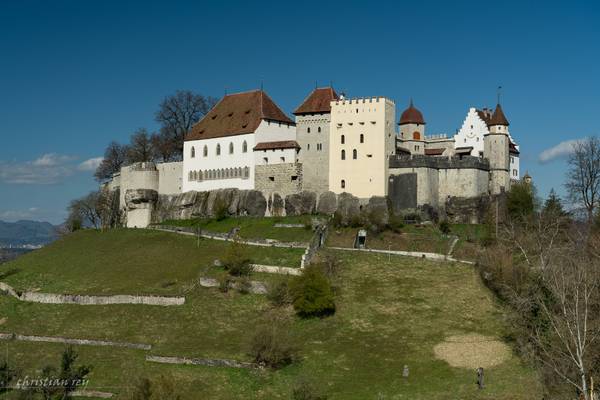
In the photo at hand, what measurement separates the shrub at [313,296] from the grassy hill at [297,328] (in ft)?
2.89

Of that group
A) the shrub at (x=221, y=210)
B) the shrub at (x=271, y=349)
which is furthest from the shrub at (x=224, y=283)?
the shrub at (x=221, y=210)

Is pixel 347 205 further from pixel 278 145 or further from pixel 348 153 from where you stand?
pixel 278 145

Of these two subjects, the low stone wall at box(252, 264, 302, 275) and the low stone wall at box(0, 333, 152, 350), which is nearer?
the low stone wall at box(0, 333, 152, 350)

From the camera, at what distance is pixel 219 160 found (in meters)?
81.4

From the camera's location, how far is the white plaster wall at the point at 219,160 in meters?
78.6

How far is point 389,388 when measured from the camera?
138 ft

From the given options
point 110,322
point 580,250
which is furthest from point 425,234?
point 110,322

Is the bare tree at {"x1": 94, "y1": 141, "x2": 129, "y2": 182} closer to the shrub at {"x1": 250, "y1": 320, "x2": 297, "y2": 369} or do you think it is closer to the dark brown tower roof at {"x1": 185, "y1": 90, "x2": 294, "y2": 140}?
the dark brown tower roof at {"x1": 185, "y1": 90, "x2": 294, "y2": 140}

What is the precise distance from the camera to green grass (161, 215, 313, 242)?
67.8m

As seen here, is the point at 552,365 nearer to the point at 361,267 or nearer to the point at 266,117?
the point at 361,267

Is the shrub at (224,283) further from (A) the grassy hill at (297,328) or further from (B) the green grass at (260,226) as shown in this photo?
(B) the green grass at (260,226)

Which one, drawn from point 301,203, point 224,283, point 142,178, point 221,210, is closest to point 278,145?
point 301,203

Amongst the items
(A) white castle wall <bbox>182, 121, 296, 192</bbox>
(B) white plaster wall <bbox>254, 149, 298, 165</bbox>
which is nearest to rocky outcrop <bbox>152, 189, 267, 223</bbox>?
(A) white castle wall <bbox>182, 121, 296, 192</bbox>

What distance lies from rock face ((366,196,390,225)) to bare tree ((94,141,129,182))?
43236 millimetres
